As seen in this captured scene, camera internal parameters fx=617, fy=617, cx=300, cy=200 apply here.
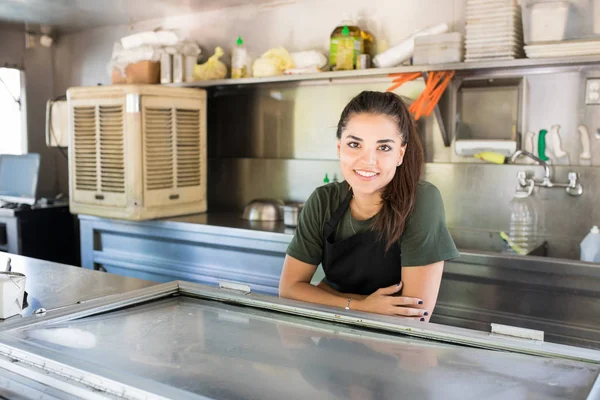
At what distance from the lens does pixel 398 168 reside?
1.91 m

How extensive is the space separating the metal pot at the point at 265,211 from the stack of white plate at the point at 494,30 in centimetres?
147

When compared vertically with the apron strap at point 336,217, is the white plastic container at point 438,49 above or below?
above

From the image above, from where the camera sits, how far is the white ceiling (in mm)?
4289

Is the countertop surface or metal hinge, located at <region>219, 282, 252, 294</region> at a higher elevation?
metal hinge, located at <region>219, 282, 252, 294</region>

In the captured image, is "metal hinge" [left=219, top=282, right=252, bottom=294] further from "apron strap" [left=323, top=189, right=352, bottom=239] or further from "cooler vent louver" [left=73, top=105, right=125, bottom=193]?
"cooler vent louver" [left=73, top=105, right=125, bottom=193]

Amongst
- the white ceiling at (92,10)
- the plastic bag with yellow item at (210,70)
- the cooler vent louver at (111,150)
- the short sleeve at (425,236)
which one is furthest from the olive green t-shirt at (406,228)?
the white ceiling at (92,10)

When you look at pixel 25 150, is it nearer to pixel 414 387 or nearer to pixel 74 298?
pixel 74 298

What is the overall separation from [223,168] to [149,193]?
84cm

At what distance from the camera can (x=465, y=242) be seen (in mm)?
3500

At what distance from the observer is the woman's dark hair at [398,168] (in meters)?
1.83

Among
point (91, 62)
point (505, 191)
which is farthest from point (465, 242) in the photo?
point (91, 62)

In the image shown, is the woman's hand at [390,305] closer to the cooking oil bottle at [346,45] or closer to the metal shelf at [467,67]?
the metal shelf at [467,67]

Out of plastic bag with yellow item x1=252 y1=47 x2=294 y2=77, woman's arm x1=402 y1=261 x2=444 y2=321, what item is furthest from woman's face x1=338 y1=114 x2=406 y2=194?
plastic bag with yellow item x1=252 y1=47 x2=294 y2=77

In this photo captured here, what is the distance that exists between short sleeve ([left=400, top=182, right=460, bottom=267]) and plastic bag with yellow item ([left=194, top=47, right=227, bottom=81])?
2668 mm
